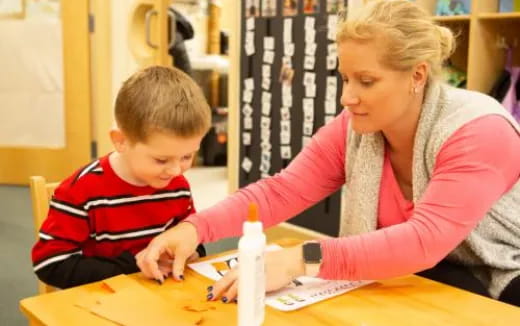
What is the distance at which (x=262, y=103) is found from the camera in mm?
3475

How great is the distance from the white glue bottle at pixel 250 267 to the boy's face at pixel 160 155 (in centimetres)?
49

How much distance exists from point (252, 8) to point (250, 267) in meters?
2.78

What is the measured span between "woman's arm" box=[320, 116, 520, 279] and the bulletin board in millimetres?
1784

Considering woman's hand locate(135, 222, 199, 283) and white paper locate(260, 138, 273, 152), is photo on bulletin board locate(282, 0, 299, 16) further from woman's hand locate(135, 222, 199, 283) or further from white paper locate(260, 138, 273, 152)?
woman's hand locate(135, 222, 199, 283)

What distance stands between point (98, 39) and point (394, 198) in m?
3.40

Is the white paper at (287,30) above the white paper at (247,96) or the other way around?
above

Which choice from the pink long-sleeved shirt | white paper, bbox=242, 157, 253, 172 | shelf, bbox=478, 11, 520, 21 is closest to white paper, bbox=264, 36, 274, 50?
white paper, bbox=242, 157, 253, 172

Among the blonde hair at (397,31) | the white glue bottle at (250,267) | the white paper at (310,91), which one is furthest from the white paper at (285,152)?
the white glue bottle at (250,267)

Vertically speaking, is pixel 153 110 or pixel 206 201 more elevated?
pixel 153 110

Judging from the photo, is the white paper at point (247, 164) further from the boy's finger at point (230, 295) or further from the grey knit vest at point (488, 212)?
the boy's finger at point (230, 295)

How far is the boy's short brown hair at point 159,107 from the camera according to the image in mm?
1293

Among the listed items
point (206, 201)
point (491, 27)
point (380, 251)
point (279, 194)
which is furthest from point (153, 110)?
point (206, 201)

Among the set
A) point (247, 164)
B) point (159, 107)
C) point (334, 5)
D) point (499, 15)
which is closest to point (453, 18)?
point (499, 15)

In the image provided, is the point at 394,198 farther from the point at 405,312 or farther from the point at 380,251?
the point at 405,312
